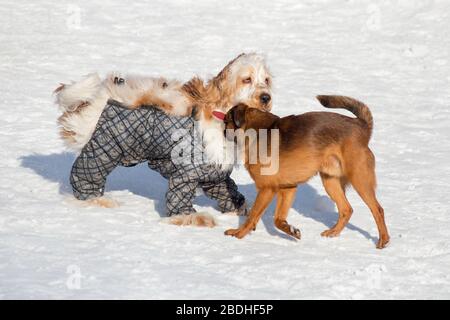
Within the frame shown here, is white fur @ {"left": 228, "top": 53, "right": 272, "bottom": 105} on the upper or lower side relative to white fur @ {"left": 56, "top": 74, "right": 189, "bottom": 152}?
upper

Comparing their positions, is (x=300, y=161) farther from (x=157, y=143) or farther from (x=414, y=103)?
(x=414, y=103)

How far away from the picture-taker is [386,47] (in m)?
11.1

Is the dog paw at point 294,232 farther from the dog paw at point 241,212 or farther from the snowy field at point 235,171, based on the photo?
the dog paw at point 241,212

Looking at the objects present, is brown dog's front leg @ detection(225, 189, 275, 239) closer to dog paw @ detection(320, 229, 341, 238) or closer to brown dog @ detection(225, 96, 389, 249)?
brown dog @ detection(225, 96, 389, 249)

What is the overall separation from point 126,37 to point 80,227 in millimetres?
6585

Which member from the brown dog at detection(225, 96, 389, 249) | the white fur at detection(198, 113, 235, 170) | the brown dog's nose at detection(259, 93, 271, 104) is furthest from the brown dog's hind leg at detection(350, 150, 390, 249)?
the white fur at detection(198, 113, 235, 170)

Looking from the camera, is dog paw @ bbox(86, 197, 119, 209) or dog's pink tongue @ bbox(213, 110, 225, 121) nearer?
dog's pink tongue @ bbox(213, 110, 225, 121)

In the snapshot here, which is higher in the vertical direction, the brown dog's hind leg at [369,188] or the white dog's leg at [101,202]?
the brown dog's hind leg at [369,188]

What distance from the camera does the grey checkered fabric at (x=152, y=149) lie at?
5.54m

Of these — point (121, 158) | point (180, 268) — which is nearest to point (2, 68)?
point (121, 158)

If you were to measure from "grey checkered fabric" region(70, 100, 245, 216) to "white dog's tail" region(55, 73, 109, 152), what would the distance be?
8 centimetres

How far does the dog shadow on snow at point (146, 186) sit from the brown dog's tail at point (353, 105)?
894 millimetres

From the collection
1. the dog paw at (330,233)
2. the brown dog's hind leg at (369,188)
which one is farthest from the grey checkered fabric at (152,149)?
the brown dog's hind leg at (369,188)

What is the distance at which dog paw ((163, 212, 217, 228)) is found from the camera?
5535 mm
